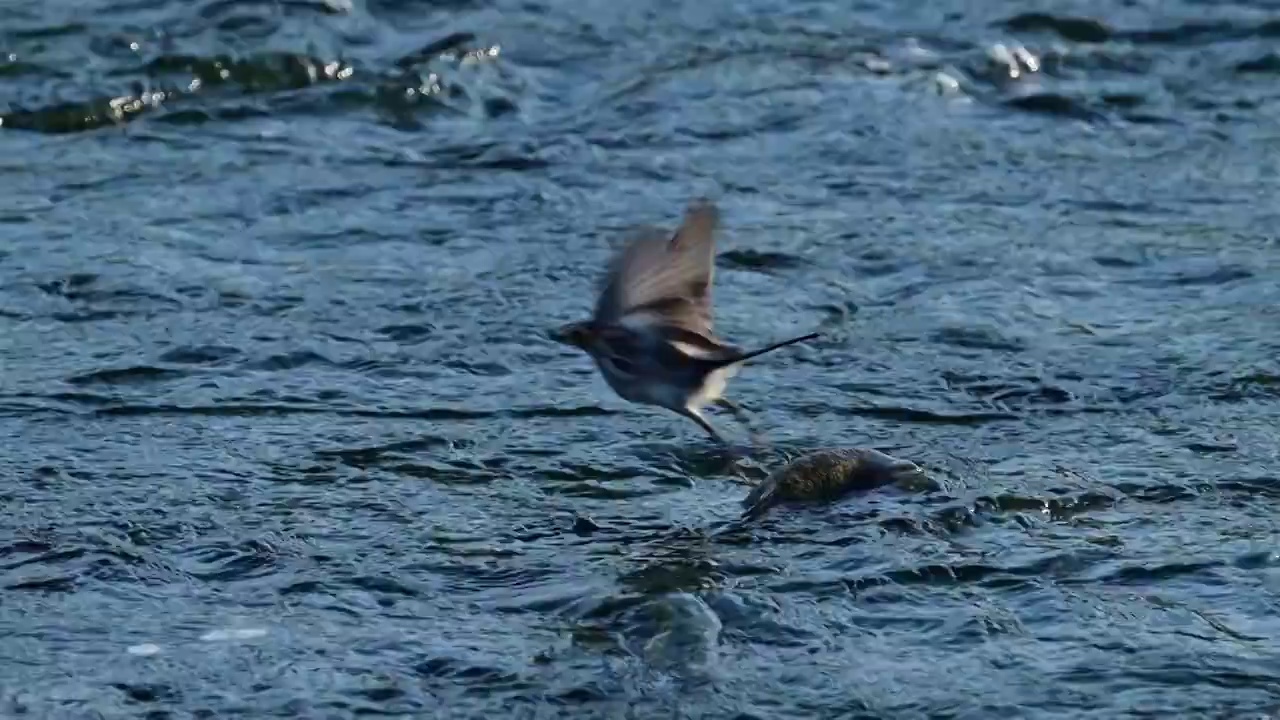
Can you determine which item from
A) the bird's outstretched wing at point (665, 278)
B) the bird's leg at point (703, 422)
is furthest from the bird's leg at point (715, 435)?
the bird's outstretched wing at point (665, 278)

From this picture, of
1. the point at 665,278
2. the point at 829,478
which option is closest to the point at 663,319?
the point at 665,278

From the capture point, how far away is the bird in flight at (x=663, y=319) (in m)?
5.70

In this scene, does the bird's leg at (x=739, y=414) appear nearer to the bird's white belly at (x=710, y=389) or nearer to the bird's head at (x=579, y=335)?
the bird's white belly at (x=710, y=389)

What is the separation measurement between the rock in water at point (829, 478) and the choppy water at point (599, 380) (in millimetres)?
75

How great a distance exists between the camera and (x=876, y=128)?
8469 millimetres

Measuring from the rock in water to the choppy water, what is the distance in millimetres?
75

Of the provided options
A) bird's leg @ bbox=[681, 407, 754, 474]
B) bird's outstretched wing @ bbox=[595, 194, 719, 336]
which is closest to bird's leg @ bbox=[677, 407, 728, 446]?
bird's leg @ bbox=[681, 407, 754, 474]

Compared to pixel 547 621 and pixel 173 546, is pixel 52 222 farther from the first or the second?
pixel 547 621

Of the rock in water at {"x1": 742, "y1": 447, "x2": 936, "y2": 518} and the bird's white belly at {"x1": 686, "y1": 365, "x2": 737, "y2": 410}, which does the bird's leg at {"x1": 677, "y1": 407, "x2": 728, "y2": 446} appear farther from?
the rock in water at {"x1": 742, "y1": 447, "x2": 936, "y2": 518}

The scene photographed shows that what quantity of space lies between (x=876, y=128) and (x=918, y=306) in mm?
1758

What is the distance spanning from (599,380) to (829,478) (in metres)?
1.00

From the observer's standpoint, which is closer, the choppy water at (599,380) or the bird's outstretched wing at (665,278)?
the choppy water at (599,380)

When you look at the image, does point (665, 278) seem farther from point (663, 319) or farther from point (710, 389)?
point (710, 389)

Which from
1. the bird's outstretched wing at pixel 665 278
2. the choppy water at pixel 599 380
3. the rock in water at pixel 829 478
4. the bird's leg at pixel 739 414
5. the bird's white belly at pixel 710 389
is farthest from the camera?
the bird's leg at pixel 739 414
